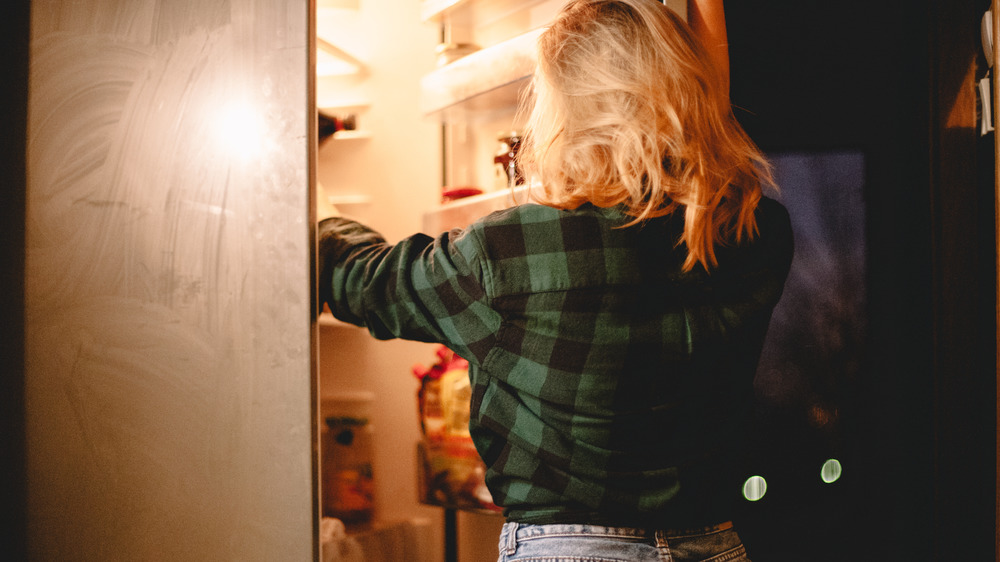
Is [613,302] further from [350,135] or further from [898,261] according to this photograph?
[350,135]

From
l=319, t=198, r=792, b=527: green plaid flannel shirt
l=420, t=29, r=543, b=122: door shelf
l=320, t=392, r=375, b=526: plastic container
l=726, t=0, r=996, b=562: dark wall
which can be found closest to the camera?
l=319, t=198, r=792, b=527: green plaid flannel shirt

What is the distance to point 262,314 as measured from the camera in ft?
3.22

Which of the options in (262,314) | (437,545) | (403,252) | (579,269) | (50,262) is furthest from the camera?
(437,545)

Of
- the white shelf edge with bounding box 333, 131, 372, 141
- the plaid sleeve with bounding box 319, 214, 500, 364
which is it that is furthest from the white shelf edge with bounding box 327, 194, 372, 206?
the plaid sleeve with bounding box 319, 214, 500, 364

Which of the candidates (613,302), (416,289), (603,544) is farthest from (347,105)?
(603,544)

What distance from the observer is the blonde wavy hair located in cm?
79

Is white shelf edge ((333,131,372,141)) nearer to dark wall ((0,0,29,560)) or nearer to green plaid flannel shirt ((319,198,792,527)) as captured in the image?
dark wall ((0,0,29,560))

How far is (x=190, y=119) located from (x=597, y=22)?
635mm

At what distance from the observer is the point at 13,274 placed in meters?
1.15

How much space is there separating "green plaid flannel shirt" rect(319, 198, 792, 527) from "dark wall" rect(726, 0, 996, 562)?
0.58m

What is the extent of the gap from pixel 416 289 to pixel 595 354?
0.25 m

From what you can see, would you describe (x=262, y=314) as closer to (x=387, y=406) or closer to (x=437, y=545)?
(x=387, y=406)

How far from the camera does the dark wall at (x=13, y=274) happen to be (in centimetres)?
113

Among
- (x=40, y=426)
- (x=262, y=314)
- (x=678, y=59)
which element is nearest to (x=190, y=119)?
(x=262, y=314)
